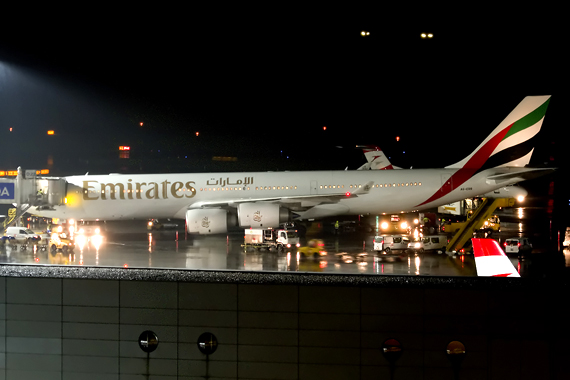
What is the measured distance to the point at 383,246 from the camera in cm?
1692

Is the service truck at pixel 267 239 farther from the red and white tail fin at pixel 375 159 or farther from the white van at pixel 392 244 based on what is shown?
the red and white tail fin at pixel 375 159

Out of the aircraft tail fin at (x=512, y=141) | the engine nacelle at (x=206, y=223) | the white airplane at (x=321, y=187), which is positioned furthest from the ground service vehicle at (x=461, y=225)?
the engine nacelle at (x=206, y=223)

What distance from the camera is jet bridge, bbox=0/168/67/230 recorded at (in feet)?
67.1

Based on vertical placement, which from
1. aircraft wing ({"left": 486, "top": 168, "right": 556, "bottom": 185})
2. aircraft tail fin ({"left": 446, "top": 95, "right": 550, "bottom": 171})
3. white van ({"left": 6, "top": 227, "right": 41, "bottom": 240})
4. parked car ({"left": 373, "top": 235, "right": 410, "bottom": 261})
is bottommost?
parked car ({"left": 373, "top": 235, "right": 410, "bottom": 261})

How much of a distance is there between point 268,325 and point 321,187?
1686 cm

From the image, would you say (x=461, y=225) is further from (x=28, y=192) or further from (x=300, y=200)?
(x=28, y=192)

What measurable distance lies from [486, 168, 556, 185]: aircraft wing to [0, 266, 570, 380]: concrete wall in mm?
16617

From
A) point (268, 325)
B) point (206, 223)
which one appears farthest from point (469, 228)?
point (206, 223)

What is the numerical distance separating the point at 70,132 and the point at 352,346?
48544 mm

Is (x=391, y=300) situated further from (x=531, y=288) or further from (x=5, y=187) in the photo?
(x=5, y=187)

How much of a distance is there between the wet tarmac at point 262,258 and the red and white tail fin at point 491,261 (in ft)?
1.96

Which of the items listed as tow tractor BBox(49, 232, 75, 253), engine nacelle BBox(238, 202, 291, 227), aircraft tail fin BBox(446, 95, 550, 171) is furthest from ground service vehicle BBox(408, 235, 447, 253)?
tow tractor BBox(49, 232, 75, 253)

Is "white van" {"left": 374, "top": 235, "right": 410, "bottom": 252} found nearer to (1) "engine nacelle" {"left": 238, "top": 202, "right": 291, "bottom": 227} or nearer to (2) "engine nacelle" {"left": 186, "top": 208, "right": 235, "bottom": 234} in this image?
(1) "engine nacelle" {"left": 238, "top": 202, "right": 291, "bottom": 227}

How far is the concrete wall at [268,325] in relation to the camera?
9695 mm
